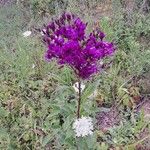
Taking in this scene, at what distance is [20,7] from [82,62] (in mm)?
3581

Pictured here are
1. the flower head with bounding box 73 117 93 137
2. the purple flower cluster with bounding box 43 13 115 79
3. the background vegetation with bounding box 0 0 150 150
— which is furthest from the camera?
the background vegetation with bounding box 0 0 150 150

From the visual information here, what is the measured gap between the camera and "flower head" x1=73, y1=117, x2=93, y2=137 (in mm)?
2740

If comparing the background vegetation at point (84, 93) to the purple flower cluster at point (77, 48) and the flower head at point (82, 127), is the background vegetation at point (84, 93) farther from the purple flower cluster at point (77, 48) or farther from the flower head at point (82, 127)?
the purple flower cluster at point (77, 48)

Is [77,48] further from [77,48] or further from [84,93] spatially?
[84,93]

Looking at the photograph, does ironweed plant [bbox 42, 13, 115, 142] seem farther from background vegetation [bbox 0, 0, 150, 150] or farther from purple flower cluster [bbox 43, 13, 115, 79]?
background vegetation [bbox 0, 0, 150, 150]

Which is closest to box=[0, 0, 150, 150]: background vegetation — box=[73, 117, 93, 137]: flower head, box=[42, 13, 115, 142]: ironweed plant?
box=[73, 117, 93, 137]: flower head

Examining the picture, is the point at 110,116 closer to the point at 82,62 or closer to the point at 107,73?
the point at 107,73

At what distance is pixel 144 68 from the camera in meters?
4.11

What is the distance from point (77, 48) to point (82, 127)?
626 mm

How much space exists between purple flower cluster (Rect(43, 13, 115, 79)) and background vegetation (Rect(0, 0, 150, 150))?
427 mm

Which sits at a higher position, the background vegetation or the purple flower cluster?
the purple flower cluster

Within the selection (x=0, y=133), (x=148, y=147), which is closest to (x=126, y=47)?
(x=148, y=147)

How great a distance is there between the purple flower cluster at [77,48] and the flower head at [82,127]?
437mm

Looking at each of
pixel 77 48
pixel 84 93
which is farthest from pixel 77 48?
pixel 84 93
